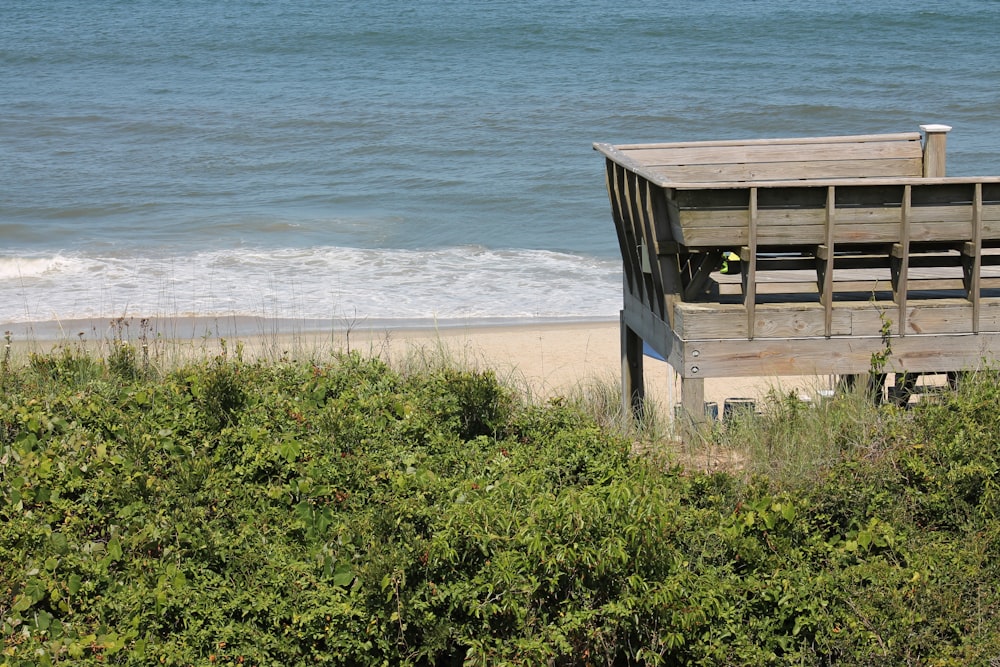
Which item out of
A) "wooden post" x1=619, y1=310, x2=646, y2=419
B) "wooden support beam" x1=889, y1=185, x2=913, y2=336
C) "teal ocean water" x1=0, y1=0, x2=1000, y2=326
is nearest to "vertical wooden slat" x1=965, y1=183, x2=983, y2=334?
"wooden support beam" x1=889, y1=185, x2=913, y2=336

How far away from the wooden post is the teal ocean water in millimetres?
5260

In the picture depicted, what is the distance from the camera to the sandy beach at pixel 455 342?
362 inches

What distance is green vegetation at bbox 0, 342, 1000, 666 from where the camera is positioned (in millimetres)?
4633

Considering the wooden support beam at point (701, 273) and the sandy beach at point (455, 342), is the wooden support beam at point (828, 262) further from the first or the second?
the sandy beach at point (455, 342)

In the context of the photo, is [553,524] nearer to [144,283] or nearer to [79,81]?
[144,283]

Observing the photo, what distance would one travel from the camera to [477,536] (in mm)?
4758

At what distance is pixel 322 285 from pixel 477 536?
10779 mm

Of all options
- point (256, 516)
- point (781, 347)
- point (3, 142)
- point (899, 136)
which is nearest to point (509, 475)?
point (256, 516)

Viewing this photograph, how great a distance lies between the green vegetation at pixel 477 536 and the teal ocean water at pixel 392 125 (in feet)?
23.5

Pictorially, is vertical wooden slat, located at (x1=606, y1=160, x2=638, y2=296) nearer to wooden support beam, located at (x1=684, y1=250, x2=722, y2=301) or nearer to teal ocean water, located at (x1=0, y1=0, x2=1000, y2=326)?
wooden support beam, located at (x1=684, y1=250, x2=722, y2=301)

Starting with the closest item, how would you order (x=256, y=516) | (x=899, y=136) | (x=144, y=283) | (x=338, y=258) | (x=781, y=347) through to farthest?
1. (x=256, y=516)
2. (x=781, y=347)
3. (x=899, y=136)
4. (x=144, y=283)
5. (x=338, y=258)

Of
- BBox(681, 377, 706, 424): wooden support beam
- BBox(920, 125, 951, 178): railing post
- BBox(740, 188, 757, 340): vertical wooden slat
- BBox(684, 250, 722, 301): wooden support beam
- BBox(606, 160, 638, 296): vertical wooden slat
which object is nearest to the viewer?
BBox(740, 188, 757, 340): vertical wooden slat

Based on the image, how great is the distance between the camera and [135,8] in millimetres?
50594

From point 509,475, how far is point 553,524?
0.86 meters
